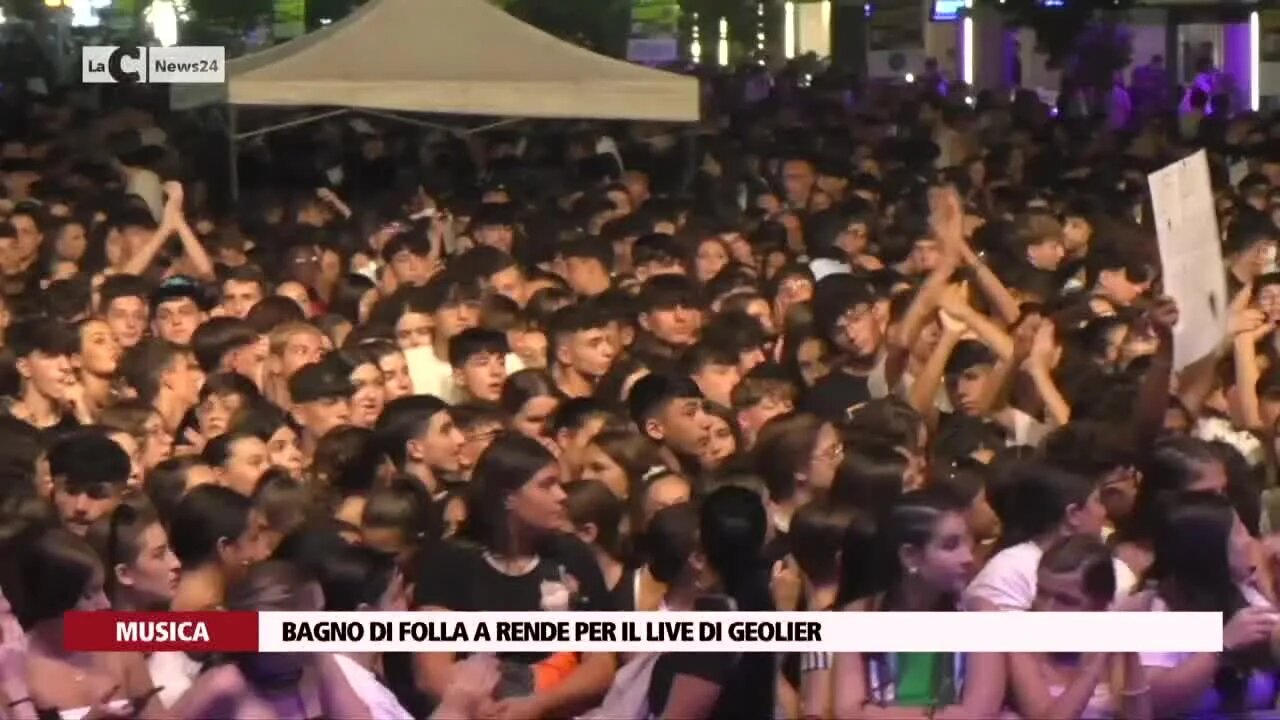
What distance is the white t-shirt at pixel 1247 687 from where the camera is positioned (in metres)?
4.34

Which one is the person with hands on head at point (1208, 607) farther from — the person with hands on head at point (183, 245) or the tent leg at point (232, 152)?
the tent leg at point (232, 152)

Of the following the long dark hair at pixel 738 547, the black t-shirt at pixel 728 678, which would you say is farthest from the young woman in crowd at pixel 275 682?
the long dark hair at pixel 738 547

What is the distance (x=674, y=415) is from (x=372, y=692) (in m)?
1.55

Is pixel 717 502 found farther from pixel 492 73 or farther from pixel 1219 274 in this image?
pixel 492 73

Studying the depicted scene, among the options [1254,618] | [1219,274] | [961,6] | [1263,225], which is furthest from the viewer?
[961,6]

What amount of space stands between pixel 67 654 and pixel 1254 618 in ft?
7.30

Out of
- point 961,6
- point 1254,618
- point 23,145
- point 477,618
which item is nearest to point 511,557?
point 477,618

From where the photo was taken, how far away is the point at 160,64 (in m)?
12.7

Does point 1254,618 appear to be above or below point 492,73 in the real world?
below

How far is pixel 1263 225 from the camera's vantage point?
8211 millimetres

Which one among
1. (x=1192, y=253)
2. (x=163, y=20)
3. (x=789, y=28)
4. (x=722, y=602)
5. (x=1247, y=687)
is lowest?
(x=1247, y=687)

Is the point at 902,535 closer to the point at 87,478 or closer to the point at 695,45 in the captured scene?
the point at 87,478

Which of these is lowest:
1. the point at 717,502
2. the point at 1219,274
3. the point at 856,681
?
the point at 856,681

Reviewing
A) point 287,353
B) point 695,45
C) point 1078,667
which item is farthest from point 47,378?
point 695,45
